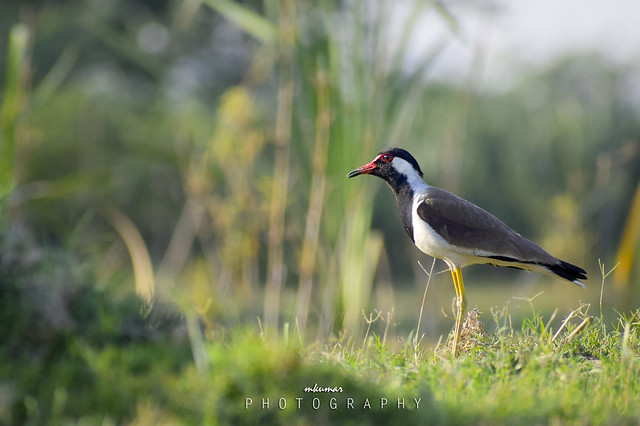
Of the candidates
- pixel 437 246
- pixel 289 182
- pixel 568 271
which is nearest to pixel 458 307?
pixel 437 246

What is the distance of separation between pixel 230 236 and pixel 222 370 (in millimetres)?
3582

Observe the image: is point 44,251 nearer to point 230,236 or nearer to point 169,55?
point 230,236

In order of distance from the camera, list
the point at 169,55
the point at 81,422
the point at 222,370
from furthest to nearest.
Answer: the point at 169,55, the point at 222,370, the point at 81,422

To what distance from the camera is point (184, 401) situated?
2.33m

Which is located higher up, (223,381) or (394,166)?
(394,166)

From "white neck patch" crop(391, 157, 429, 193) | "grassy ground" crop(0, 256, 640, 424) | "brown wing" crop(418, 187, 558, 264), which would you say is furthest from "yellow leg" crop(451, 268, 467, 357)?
"white neck patch" crop(391, 157, 429, 193)

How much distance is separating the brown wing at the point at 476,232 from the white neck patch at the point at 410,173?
15 cm

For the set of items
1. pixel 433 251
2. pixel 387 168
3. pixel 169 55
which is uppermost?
pixel 169 55

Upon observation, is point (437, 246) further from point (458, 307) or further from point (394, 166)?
point (394, 166)

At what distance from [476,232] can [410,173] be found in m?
0.51

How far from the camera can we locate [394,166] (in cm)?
425

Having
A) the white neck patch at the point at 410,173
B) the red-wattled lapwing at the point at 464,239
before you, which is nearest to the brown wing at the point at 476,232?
the red-wattled lapwing at the point at 464,239

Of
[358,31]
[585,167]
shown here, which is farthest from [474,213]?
[585,167]

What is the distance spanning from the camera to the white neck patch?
13.8 ft
